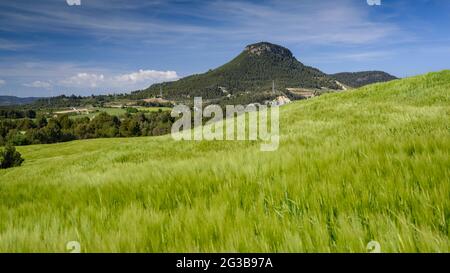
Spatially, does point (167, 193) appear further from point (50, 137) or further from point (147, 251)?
point (50, 137)

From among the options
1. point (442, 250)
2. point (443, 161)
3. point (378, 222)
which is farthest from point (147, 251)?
point (443, 161)

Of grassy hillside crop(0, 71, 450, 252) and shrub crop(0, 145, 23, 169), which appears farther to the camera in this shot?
shrub crop(0, 145, 23, 169)

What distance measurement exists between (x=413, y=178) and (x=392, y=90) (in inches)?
1018

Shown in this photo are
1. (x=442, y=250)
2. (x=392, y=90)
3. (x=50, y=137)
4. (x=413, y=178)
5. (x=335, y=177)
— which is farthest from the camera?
(x=50, y=137)

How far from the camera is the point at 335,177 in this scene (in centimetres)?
304

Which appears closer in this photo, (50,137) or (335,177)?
(335,177)

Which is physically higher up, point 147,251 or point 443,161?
point 443,161

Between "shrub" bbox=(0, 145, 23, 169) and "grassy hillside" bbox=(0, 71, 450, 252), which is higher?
"grassy hillside" bbox=(0, 71, 450, 252)

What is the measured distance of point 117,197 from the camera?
3625mm

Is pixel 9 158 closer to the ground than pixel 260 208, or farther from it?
closer to the ground

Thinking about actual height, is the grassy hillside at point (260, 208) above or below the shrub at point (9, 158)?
above

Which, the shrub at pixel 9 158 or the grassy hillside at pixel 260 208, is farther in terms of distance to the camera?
the shrub at pixel 9 158

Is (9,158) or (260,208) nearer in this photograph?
A: (260,208)
